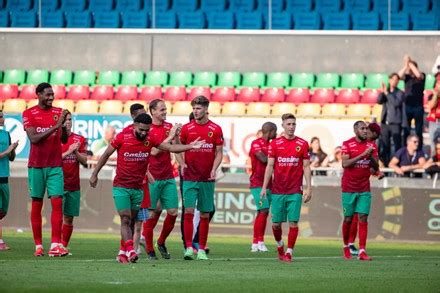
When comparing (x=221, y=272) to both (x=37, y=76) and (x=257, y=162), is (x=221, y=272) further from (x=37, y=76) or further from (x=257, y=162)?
(x=37, y=76)

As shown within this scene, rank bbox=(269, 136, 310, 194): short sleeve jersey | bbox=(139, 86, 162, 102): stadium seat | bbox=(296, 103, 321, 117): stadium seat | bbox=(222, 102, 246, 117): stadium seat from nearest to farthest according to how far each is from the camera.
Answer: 1. bbox=(269, 136, 310, 194): short sleeve jersey
2. bbox=(296, 103, 321, 117): stadium seat
3. bbox=(222, 102, 246, 117): stadium seat
4. bbox=(139, 86, 162, 102): stadium seat

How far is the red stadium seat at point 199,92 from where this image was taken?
3120cm

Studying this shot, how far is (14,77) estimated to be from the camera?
33.6m

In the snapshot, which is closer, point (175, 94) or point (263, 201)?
point (263, 201)

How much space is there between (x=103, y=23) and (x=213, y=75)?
13.1ft

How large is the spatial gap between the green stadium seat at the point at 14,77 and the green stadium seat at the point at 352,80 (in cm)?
881

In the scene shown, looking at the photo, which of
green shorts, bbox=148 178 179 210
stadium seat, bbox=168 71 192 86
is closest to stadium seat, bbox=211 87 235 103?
stadium seat, bbox=168 71 192 86

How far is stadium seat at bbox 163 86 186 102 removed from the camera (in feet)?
103

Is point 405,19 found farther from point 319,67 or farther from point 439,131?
point 439,131

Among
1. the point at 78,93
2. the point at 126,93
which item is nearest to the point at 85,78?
the point at 78,93

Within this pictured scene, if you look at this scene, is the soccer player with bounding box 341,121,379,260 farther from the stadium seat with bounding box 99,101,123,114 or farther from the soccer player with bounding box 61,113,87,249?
the stadium seat with bounding box 99,101,123,114

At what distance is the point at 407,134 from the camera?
89.3 feet

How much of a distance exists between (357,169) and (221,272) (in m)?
4.89

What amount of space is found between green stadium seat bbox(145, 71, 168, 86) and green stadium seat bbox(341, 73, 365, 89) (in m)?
4.74
